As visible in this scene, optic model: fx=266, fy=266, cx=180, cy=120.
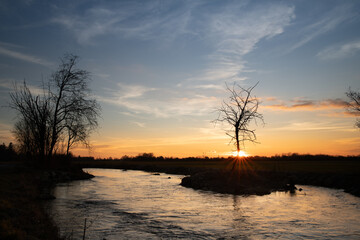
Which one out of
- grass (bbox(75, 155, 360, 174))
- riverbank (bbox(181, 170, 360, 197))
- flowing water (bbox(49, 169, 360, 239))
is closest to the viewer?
flowing water (bbox(49, 169, 360, 239))

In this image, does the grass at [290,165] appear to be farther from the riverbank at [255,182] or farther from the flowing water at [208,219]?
the flowing water at [208,219]

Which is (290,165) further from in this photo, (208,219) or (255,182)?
(208,219)

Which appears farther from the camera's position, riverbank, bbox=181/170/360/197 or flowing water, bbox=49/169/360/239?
riverbank, bbox=181/170/360/197

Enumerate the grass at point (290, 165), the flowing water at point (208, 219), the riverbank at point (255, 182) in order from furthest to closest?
the grass at point (290, 165) → the riverbank at point (255, 182) → the flowing water at point (208, 219)

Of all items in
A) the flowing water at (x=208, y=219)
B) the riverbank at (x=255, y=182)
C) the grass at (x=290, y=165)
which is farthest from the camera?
the grass at (x=290, y=165)

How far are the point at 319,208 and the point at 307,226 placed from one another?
18.5 ft

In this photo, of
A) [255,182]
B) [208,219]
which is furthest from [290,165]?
[208,219]

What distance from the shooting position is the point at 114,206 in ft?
60.4

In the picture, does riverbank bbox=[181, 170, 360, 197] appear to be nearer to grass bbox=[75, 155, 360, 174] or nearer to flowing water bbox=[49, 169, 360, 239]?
grass bbox=[75, 155, 360, 174]

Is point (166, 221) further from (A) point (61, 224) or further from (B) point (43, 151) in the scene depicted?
(B) point (43, 151)

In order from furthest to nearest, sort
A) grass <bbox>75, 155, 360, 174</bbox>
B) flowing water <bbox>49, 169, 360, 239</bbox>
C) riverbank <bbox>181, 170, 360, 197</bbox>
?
grass <bbox>75, 155, 360, 174</bbox> < riverbank <bbox>181, 170, 360, 197</bbox> < flowing water <bbox>49, 169, 360, 239</bbox>

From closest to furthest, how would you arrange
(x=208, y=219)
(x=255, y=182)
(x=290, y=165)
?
(x=208, y=219), (x=255, y=182), (x=290, y=165)

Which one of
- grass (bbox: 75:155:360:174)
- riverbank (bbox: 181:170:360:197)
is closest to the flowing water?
riverbank (bbox: 181:170:360:197)

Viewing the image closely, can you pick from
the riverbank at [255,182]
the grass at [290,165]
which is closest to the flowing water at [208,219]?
the riverbank at [255,182]
